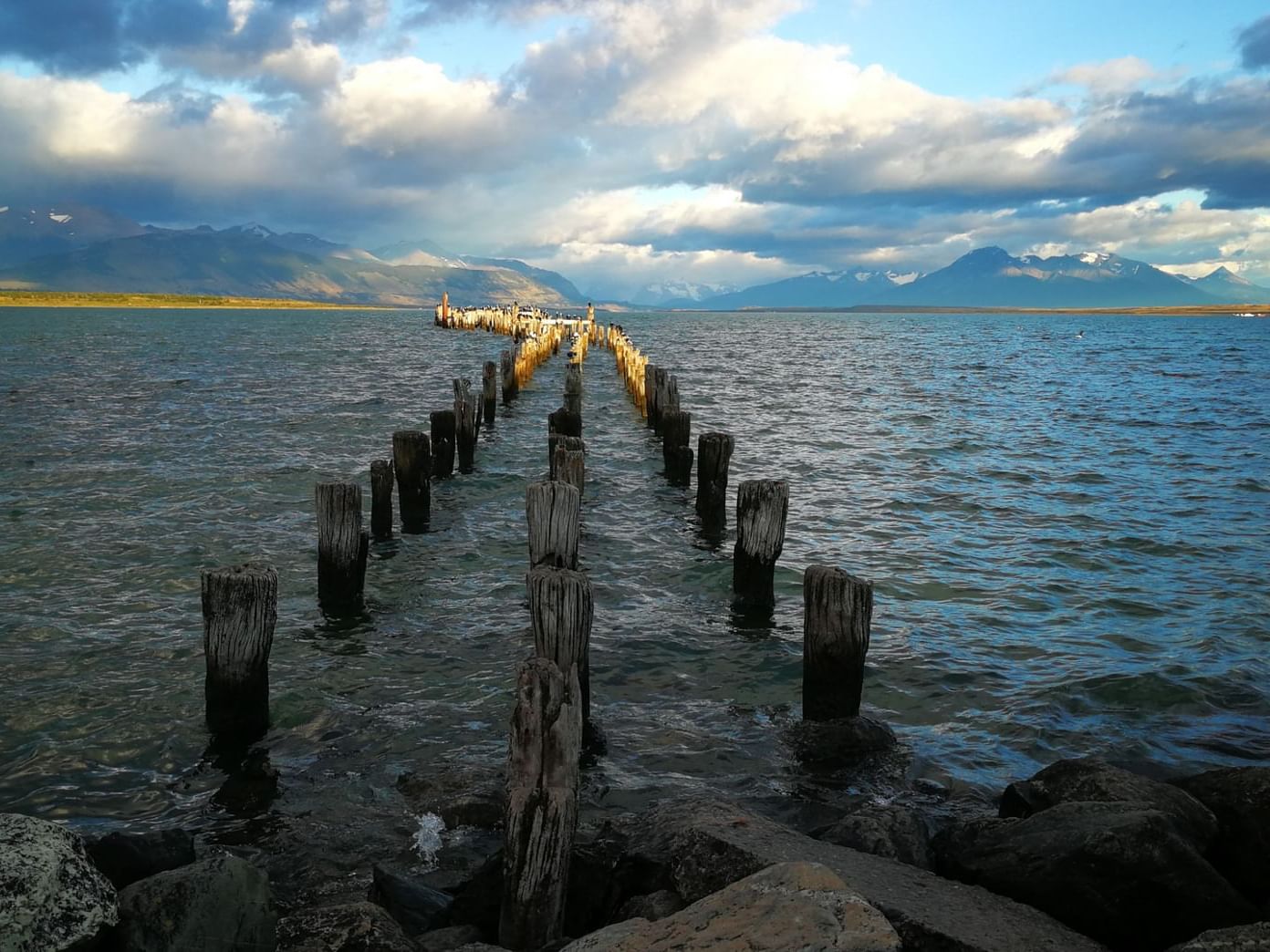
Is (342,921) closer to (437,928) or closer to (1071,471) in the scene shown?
(437,928)

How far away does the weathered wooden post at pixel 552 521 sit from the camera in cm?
1012

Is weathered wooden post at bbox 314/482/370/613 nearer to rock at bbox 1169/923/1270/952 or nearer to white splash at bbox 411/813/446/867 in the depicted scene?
white splash at bbox 411/813/446/867

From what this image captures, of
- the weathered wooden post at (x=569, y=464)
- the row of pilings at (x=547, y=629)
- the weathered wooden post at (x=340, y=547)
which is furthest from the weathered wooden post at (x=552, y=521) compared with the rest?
the weathered wooden post at (x=569, y=464)

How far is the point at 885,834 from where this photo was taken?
6.48 meters

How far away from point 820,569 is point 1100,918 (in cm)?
381

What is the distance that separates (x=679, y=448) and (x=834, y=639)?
41.6 feet

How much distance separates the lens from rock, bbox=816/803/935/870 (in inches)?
251

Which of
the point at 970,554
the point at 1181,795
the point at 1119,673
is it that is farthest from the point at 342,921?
the point at 970,554

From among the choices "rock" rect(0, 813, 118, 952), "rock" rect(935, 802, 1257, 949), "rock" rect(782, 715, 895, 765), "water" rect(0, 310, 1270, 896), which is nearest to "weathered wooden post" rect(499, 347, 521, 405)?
"water" rect(0, 310, 1270, 896)

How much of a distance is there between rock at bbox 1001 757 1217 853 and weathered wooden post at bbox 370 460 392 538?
11.1m

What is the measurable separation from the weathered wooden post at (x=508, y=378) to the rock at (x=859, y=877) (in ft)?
102

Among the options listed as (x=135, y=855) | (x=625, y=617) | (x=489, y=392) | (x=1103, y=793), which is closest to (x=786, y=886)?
(x=1103, y=793)

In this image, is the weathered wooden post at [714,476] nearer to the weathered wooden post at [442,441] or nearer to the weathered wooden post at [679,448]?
the weathered wooden post at [679,448]

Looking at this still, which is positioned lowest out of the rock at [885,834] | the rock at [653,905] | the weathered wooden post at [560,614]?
the rock at [885,834]
